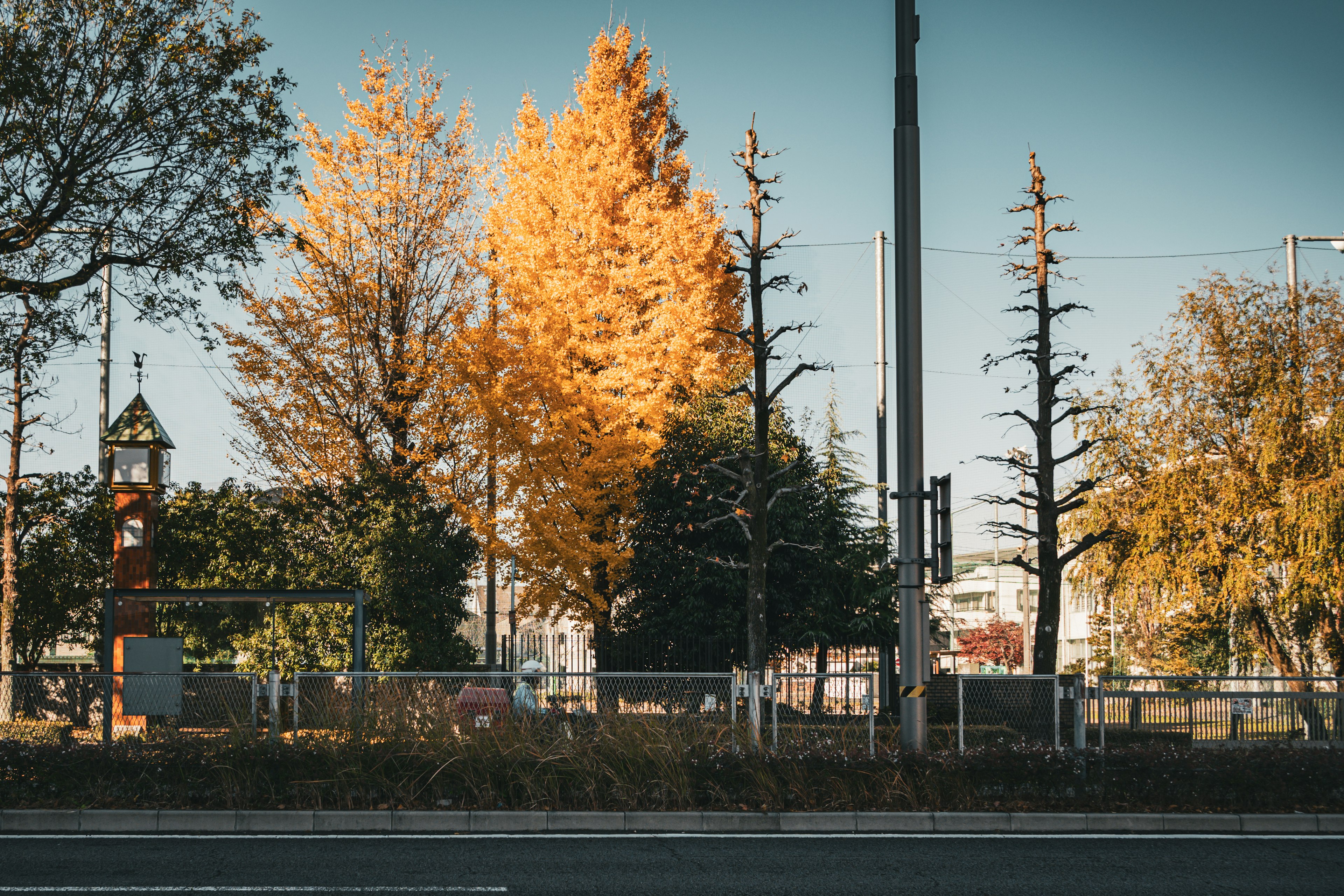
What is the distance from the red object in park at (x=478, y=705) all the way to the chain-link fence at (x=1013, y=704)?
749 cm

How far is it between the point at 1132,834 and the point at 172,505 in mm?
21721

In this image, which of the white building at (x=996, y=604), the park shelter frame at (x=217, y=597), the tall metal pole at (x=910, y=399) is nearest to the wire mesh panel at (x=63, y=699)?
the park shelter frame at (x=217, y=597)

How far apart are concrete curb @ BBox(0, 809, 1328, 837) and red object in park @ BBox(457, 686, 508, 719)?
1581mm

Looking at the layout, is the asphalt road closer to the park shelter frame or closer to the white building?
the park shelter frame

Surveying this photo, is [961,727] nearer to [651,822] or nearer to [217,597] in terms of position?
[651,822]

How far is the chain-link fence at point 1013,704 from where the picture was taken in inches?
645

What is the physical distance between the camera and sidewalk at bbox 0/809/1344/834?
996 cm

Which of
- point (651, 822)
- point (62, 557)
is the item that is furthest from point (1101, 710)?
point (62, 557)

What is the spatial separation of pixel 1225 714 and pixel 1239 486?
8.04 meters

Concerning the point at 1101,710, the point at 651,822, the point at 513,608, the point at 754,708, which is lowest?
the point at 651,822

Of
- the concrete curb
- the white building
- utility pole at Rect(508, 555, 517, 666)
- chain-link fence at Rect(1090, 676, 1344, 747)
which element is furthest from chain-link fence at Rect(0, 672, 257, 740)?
the white building

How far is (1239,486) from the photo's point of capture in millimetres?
21250

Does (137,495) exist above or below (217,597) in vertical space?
above

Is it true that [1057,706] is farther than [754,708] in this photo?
Yes
